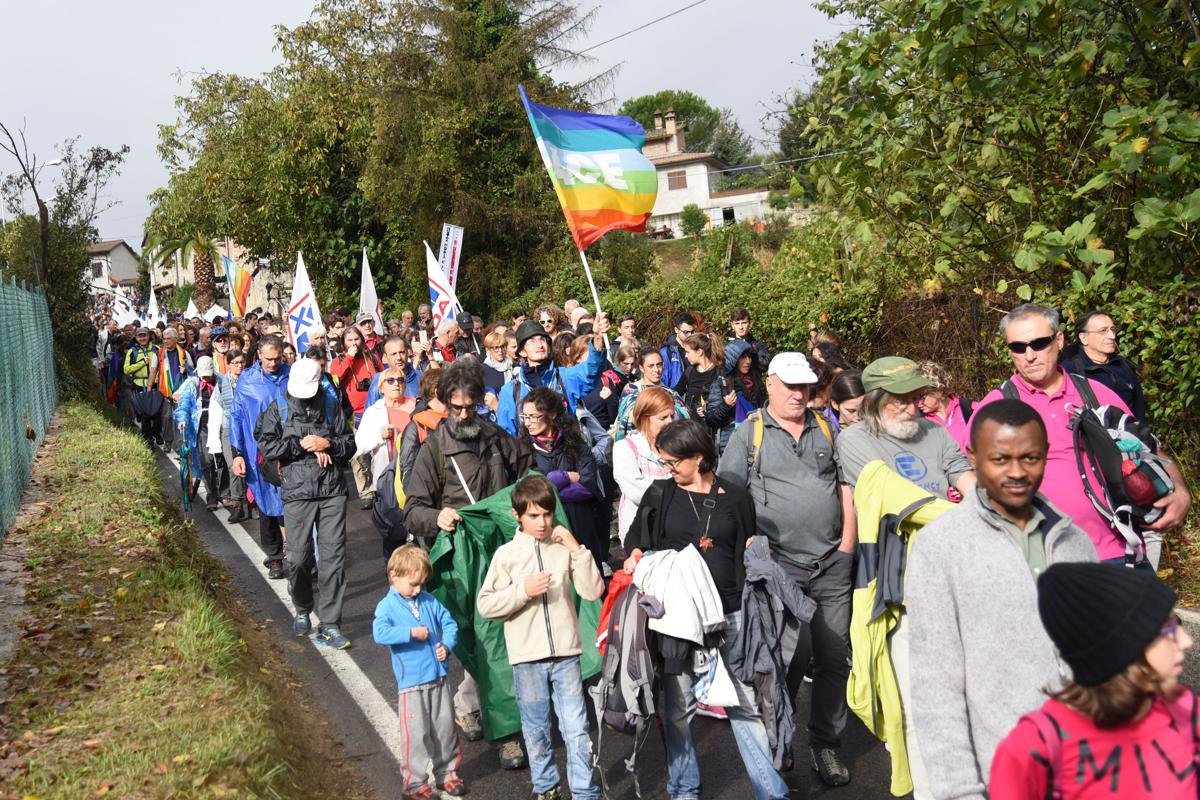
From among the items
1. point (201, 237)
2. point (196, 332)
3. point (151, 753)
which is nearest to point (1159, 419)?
point (151, 753)

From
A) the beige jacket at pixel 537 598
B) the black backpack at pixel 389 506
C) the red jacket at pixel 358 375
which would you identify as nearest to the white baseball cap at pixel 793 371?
the beige jacket at pixel 537 598

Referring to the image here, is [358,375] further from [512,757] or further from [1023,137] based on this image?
[512,757]

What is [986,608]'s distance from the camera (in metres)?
3.15

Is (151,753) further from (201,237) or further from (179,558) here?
(201,237)

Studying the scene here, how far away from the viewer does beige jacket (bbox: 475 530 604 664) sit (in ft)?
17.9

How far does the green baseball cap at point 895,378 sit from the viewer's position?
5230 millimetres

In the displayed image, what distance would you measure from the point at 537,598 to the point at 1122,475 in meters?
2.60

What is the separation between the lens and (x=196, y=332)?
2022 centimetres

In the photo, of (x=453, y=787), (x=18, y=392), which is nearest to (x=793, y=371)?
(x=453, y=787)

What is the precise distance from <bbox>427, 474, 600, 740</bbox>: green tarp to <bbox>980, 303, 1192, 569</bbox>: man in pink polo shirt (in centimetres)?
227

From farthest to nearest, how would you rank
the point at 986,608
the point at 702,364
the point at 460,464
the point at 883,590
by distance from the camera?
1. the point at 702,364
2. the point at 460,464
3. the point at 883,590
4. the point at 986,608

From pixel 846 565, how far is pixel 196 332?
1681cm

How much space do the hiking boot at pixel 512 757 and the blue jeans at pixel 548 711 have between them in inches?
19.6

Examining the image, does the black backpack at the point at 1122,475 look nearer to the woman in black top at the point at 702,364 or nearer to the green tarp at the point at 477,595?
the green tarp at the point at 477,595
